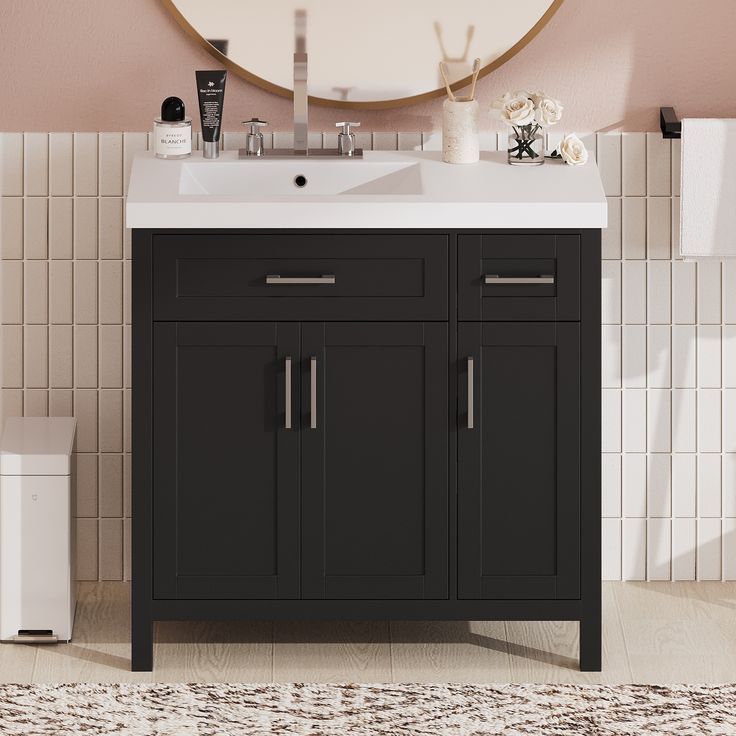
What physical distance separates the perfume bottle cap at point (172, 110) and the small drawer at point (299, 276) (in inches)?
16.0

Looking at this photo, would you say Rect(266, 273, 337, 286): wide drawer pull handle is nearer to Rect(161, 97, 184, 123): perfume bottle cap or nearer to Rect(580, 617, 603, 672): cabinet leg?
Rect(161, 97, 184, 123): perfume bottle cap

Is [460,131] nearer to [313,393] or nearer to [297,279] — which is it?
[297,279]

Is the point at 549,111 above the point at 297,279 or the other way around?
above

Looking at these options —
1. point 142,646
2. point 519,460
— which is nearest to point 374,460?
point 519,460

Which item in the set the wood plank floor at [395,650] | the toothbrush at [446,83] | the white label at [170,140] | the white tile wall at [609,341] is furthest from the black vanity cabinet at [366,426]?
the white tile wall at [609,341]

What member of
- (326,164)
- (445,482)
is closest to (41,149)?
(326,164)

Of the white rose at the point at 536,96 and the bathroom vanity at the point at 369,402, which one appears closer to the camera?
the bathroom vanity at the point at 369,402

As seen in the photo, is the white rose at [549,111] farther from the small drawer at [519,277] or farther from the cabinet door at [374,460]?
the cabinet door at [374,460]

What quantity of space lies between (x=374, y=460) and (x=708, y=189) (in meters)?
1.07

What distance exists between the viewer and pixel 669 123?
3.19m

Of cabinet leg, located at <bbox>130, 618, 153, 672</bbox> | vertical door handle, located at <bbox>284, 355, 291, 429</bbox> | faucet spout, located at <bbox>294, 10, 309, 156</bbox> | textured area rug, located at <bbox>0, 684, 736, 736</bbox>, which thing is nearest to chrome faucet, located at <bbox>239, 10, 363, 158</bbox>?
faucet spout, located at <bbox>294, 10, 309, 156</bbox>

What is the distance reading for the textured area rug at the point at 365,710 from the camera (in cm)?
263

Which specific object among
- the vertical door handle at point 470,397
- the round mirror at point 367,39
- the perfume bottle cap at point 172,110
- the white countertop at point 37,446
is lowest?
the white countertop at point 37,446

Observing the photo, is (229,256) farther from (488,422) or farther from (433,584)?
(433,584)
